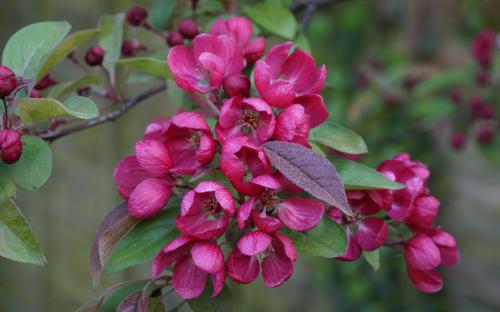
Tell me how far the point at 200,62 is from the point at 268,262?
0.79 ft

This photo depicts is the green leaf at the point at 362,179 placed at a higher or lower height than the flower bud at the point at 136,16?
higher

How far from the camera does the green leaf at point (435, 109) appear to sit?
1.91 metres

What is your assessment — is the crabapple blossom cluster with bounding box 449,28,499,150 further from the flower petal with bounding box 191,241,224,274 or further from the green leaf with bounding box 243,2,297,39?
the flower petal with bounding box 191,241,224,274

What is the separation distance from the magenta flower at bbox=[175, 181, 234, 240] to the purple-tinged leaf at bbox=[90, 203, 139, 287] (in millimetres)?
81

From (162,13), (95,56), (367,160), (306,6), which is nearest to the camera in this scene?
(95,56)

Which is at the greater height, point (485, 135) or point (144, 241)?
point (144, 241)

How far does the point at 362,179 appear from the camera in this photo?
722 millimetres

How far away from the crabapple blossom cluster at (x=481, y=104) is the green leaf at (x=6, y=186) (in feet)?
4.39

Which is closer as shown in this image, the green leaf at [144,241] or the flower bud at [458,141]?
the green leaf at [144,241]

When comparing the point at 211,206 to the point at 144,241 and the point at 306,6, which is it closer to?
the point at 144,241

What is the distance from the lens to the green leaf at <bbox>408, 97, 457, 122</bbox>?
1.91 m

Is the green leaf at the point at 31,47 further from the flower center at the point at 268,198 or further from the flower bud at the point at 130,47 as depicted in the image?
the flower center at the point at 268,198

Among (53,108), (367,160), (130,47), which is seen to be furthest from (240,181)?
(367,160)

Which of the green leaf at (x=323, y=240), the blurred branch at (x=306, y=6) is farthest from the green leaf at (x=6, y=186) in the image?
the blurred branch at (x=306, y=6)
